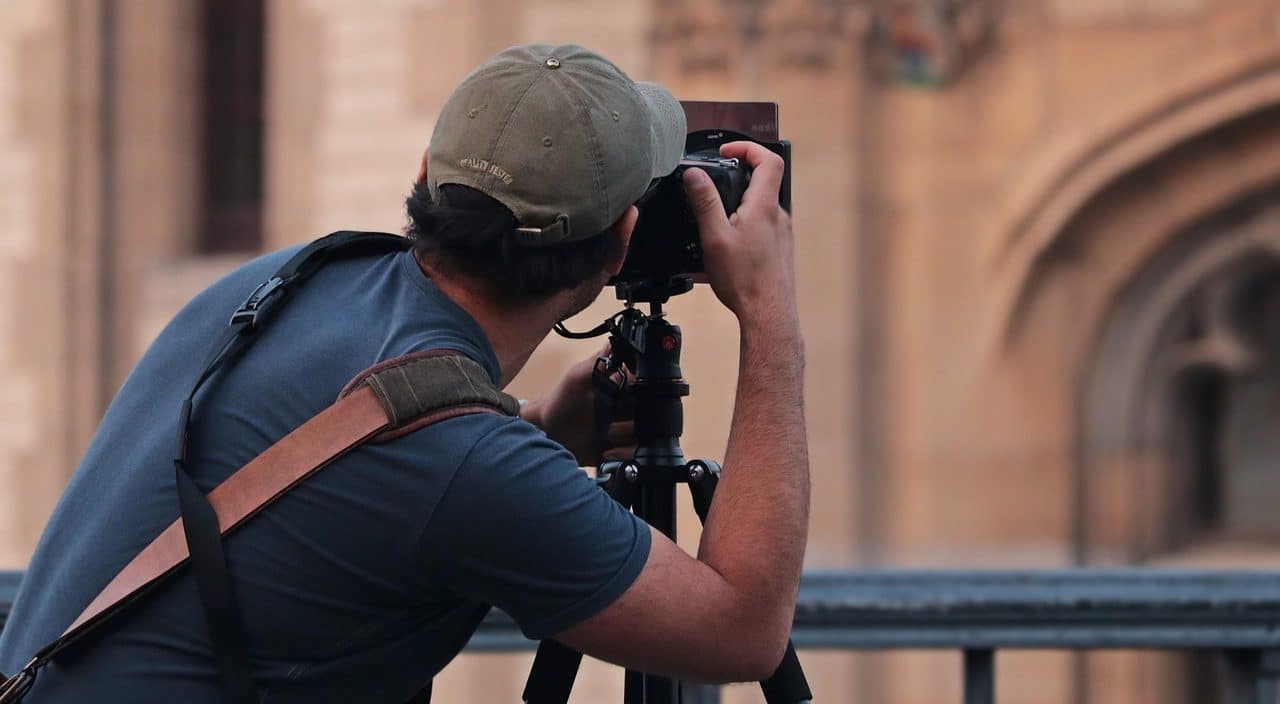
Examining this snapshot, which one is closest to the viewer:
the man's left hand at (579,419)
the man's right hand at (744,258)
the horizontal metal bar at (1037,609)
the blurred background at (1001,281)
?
the man's right hand at (744,258)

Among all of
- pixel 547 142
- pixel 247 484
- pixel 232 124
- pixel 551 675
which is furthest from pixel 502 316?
pixel 232 124

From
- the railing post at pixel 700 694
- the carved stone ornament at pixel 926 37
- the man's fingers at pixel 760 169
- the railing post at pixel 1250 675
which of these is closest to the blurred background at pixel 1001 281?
the carved stone ornament at pixel 926 37

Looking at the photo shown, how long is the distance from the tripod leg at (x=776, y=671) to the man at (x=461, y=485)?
29 cm

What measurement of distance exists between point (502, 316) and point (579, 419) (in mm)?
498

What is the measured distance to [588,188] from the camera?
1577 millimetres

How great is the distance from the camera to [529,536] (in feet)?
4.92

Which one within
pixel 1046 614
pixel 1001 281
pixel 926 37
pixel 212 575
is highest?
pixel 926 37

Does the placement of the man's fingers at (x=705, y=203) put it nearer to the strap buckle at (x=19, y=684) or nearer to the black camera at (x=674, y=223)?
the black camera at (x=674, y=223)

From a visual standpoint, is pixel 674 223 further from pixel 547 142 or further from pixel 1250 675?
pixel 1250 675

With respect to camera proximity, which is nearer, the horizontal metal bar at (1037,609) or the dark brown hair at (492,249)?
the dark brown hair at (492,249)

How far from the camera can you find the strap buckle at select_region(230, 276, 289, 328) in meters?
1.61

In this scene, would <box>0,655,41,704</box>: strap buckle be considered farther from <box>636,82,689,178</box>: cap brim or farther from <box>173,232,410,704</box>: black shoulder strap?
<box>636,82,689,178</box>: cap brim

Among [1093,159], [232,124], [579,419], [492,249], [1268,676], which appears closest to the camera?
[492,249]

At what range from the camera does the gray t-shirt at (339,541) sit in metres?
1.50
